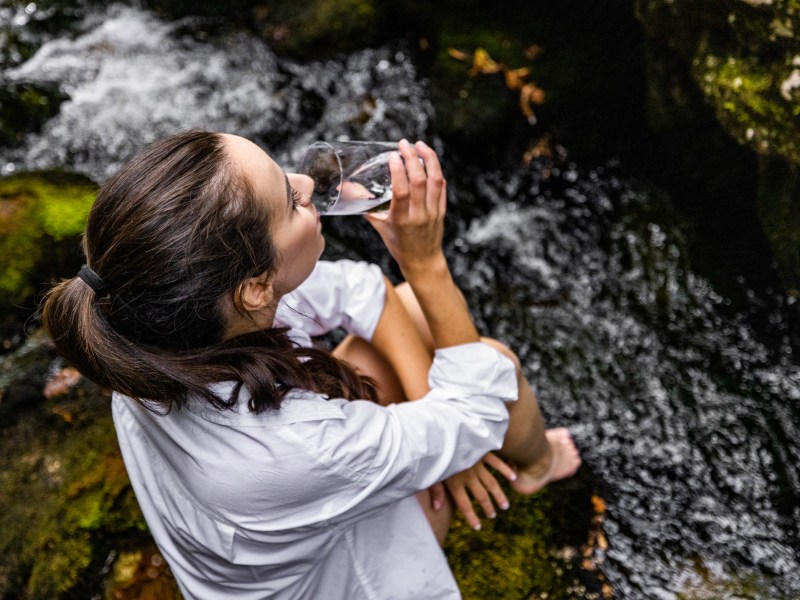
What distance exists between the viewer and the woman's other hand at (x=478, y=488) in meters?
2.55

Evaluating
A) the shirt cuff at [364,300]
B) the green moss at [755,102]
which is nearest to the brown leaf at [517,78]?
the green moss at [755,102]

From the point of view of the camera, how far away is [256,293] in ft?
6.06

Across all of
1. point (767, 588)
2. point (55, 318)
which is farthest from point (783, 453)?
point (55, 318)

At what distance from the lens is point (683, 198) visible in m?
3.68

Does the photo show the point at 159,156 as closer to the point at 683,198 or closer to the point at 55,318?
the point at 55,318

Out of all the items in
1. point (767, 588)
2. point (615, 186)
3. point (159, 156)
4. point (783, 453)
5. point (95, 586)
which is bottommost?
point (95, 586)

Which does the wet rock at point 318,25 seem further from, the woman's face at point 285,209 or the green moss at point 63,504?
the woman's face at point 285,209

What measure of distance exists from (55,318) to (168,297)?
344 mm

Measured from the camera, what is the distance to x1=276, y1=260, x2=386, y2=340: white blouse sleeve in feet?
8.36

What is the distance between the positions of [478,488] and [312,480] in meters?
1.03

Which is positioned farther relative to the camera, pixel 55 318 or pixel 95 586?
pixel 95 586

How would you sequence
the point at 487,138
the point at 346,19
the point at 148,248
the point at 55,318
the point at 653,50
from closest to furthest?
the point at 148,248
the point at 55,318
the point at 653,50
the point at 487,138
the point at 346,19

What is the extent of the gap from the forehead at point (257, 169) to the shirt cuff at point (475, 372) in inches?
29.1

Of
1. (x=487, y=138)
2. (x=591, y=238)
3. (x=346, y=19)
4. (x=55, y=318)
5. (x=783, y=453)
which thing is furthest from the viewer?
(x=346, y=19)
